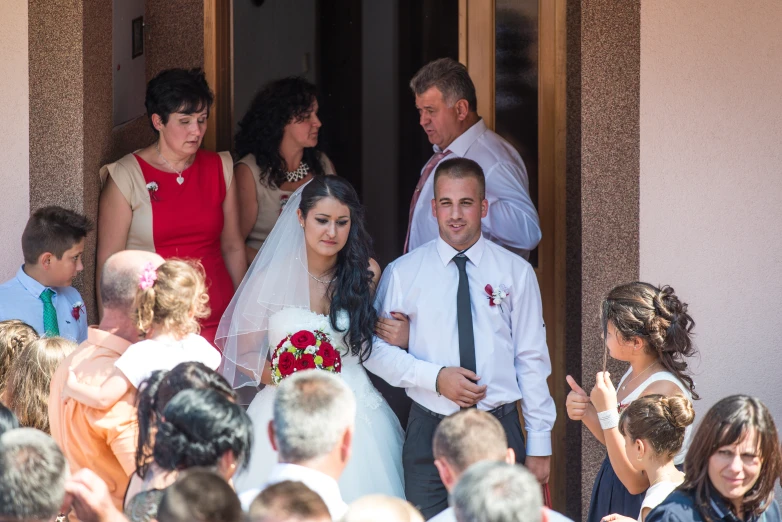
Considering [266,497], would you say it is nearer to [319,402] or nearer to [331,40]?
[319,402]

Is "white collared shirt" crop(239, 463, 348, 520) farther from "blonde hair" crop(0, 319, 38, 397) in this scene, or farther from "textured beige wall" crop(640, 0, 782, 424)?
"textured beige wall" crop(640, 0, 782, 424)

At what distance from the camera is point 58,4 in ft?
16.4

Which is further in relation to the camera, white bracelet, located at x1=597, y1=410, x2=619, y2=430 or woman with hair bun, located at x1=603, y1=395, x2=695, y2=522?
white bracelet, located at x1=597, y1=410, x2=619, y2=430

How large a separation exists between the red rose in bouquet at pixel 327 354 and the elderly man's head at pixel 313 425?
4.67ft

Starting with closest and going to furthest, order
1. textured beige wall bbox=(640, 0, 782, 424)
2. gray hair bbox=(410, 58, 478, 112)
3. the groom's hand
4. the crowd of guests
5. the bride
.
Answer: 1. the crowd of guests
2. the groom's hand
3. the bride
4. textured beige wall bbox=(640, 0, 782, 424)
5. gray hair bbox=(410, 58, 478, 112)

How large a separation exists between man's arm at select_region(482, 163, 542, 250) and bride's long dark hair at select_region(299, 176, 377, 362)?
752 millimetres

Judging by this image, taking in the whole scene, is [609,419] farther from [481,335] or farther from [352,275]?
[352,275]

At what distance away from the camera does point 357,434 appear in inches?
175

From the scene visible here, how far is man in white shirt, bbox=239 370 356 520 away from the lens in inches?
112

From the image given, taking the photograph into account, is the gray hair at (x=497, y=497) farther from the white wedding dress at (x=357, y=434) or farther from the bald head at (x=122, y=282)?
the white wedding dress at (x=357, y=434)

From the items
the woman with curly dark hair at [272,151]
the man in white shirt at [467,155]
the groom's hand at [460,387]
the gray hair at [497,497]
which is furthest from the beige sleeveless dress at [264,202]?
the gray hair at [497,497]

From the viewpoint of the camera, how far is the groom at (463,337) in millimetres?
4348

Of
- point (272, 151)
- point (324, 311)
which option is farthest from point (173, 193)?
point (324, 311)

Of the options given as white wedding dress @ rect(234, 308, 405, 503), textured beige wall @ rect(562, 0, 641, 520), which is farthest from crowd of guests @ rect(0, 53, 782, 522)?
textured beige wall @ rect(562, 0, 641, 520)
